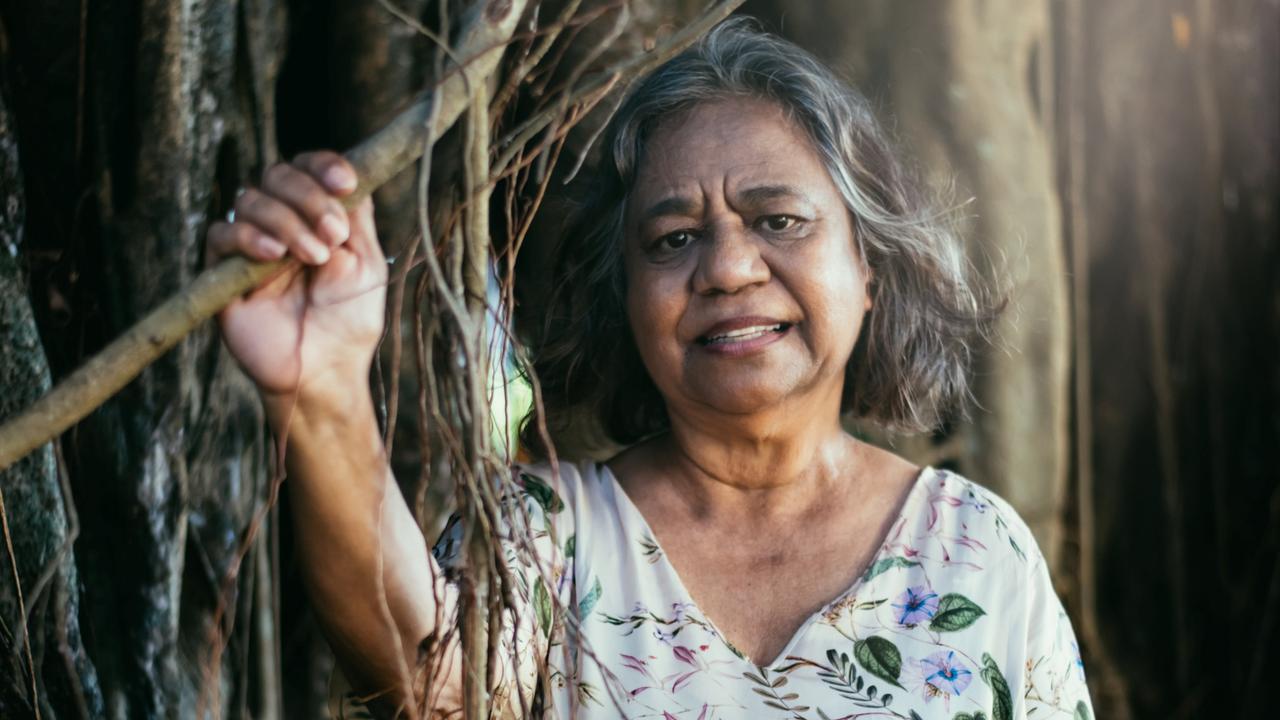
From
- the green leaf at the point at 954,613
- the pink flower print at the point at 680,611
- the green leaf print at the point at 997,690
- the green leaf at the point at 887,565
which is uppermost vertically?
the green leaf at the point at 887,565

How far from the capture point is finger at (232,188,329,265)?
117cm

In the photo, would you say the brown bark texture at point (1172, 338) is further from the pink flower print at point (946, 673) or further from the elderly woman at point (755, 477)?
the pink flower print at point (946, 673)

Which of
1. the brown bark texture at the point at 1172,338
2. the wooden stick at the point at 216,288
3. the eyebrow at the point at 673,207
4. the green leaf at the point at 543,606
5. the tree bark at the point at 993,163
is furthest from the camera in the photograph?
the brown bark texture at the point at 1172,338

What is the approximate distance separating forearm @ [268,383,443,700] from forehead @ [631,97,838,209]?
65 centimetres

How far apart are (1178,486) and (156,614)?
8.87ft

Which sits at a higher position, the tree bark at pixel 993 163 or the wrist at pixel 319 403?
the tree bark at pixel 993 163

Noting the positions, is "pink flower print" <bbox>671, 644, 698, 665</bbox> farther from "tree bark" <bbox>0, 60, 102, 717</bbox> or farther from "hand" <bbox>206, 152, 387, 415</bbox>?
"tree bark" <bbox>0, 60, 102, 717</bbox>

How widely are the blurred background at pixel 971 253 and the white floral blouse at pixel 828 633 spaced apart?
15.2 inches

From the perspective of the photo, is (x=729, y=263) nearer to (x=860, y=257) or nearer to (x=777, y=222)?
(x=777, y=222)

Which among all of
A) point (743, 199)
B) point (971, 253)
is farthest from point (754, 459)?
point (971, 253)

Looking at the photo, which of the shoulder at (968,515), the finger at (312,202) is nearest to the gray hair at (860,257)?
the shoulder at (968,515)

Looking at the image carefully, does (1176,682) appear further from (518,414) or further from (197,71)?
(197,71)

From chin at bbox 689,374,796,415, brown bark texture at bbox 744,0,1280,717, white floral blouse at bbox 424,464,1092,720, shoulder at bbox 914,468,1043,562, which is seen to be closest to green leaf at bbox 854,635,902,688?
white floral blouse at bbox 424,464,1092,720

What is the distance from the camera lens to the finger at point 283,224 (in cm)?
117
